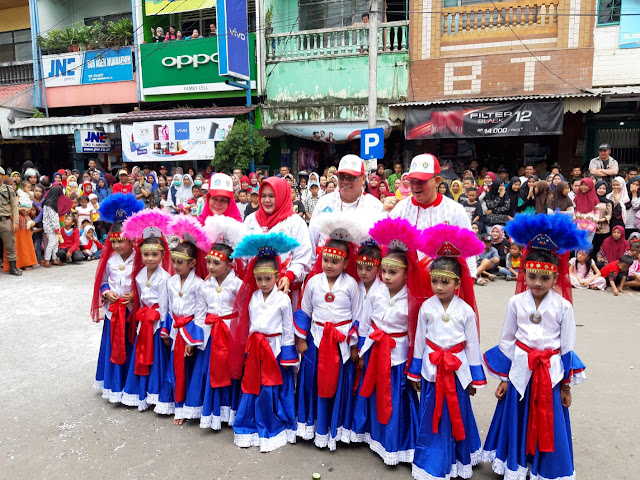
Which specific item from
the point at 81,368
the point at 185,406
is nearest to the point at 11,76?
the point at 81,368

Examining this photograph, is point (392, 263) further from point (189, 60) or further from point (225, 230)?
point (189, 60)

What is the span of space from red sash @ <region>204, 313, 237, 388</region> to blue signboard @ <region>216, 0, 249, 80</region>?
34.9 feet

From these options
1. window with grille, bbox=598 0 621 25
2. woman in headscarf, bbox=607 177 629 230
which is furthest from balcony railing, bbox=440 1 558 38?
woman in headscarf, bbox=607 177 629 230

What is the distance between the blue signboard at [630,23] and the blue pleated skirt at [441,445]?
1104 centimetres

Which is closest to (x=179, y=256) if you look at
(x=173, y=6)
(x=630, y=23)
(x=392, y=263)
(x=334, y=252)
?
(x=334, y=252)

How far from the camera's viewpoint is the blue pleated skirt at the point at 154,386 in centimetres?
397

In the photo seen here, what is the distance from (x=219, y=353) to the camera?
3.68 metres

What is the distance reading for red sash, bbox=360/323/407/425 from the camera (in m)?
3.25

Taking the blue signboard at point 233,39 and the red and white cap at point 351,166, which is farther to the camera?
the blue signboard at point 233,39

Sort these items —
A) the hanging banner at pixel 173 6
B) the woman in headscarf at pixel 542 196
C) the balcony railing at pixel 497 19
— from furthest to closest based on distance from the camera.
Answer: the hanging banner at pixel 173 6, the balcony railing at pixel 497 19, the woman in headscarf at pixel 542 196

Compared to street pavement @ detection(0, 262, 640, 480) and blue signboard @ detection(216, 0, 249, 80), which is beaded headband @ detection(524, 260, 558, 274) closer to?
street pavement @ detection(0, 262, 640, 480)

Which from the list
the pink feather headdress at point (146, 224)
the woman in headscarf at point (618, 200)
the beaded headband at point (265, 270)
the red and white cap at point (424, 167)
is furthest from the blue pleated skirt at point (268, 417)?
the woman in headscarf at point (618, 200)

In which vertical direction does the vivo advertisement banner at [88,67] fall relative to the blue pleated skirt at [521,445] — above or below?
above

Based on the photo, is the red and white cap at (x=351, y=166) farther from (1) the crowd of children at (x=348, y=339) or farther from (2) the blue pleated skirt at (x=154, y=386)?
(2) the blue pleated skirt at (x=154, y=386)
